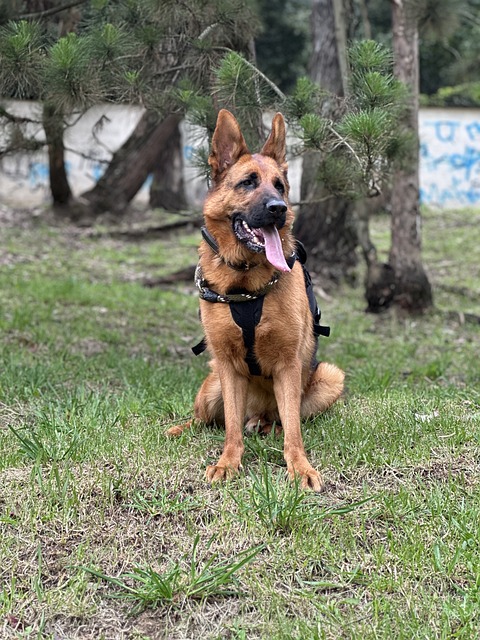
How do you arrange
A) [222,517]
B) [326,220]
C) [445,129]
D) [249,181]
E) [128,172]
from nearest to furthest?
[222,517], [249,181], [326,220], [128,172], [445,129]

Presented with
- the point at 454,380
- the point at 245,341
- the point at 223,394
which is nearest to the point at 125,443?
the point at 223,394

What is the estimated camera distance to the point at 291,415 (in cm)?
342

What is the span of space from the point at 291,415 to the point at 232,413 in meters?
0.30

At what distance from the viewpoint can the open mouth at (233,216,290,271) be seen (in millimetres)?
3367

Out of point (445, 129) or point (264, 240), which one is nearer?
point (264, 240)

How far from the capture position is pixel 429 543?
9.37ft

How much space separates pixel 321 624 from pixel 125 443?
149 centimetres

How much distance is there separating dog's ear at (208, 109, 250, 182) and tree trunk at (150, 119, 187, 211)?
Answer: 1256 centimetres

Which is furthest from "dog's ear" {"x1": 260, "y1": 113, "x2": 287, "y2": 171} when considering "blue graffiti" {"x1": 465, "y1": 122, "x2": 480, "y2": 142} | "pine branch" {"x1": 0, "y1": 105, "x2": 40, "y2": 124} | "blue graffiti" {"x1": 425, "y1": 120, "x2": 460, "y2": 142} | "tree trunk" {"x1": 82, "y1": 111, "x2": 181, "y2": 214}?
"blue graffiti" {"x1": 465, "y1": 122, "x2": 480, "y2": 142}

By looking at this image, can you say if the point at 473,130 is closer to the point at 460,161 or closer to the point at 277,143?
the point at 460,161

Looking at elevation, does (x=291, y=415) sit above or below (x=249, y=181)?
below

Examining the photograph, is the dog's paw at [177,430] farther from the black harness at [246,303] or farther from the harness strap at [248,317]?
the harness strap at [248,317]

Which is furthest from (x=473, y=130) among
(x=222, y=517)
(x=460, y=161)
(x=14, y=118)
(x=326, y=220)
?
(x=222, y=517)

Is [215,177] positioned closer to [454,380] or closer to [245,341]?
[245,341]
